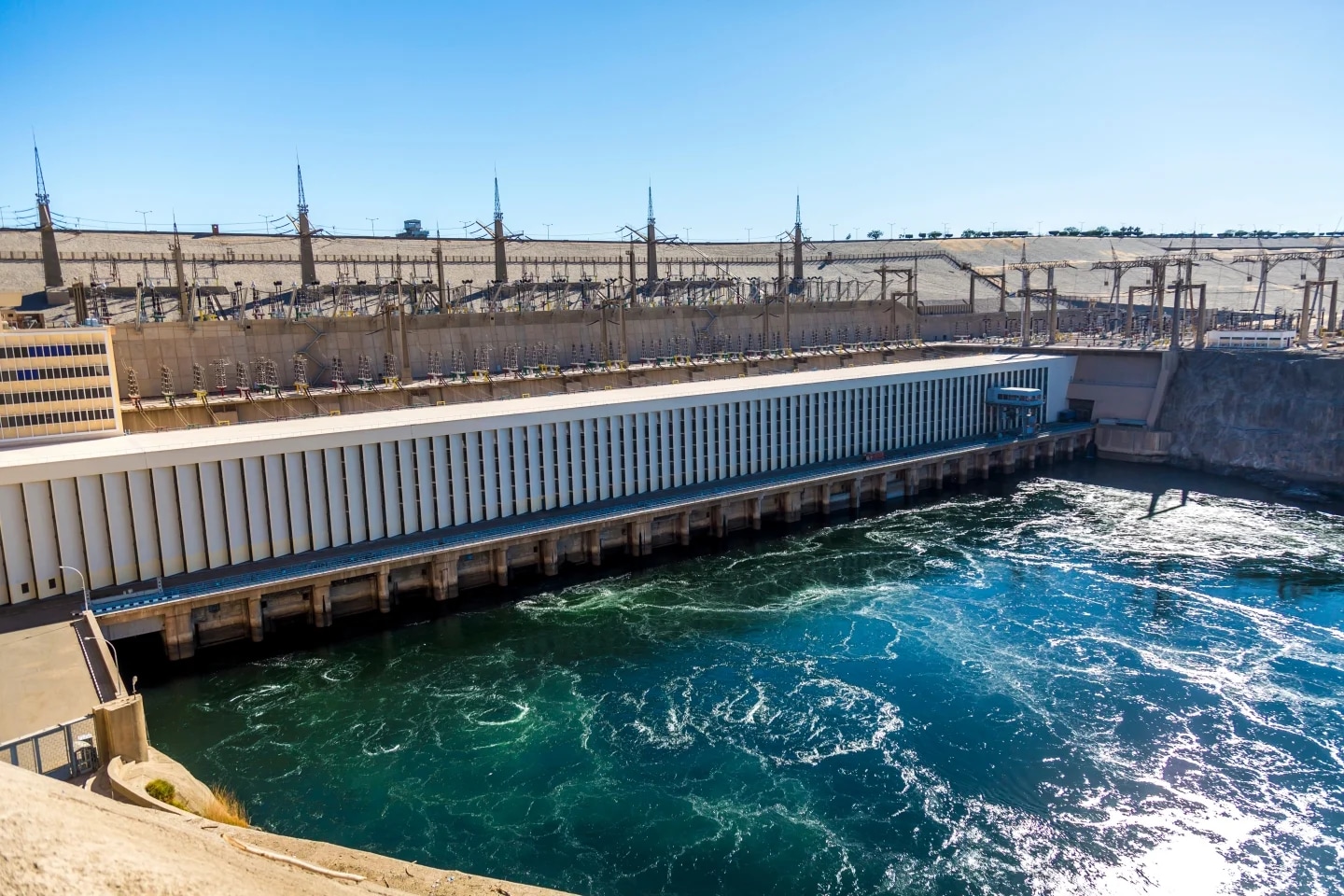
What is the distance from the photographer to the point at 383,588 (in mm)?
30281

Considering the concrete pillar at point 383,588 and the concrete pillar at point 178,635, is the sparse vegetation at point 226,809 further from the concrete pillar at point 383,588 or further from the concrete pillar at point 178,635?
the concrete pillar at point 383,588

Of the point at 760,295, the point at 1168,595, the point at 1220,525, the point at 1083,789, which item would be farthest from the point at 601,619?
the point at 760,295

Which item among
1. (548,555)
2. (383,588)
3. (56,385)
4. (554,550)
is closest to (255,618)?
(383,588)

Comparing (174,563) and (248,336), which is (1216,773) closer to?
(174,563)

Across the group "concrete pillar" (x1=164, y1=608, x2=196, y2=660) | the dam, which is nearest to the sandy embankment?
"concrete pillar" (x1=164, y1=608, x2=196, y2=660)

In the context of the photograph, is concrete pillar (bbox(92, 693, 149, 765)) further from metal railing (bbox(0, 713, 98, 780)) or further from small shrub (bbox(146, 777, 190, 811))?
small shrub (bbox(146, 777, 190, 811))

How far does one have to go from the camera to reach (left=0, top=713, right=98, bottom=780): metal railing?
1672 centimetres

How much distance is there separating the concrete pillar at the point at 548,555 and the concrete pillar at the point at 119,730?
1717cm

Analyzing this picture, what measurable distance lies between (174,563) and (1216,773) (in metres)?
28.5

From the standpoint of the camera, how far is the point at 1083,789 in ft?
64.6

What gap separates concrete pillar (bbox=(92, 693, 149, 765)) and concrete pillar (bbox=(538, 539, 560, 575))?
17166mm

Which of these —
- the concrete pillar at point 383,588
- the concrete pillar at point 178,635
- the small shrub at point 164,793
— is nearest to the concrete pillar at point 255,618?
the concrete pillar at point 178,635

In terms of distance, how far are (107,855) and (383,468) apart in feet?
80.4

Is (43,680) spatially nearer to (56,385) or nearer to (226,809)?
(226,809)
